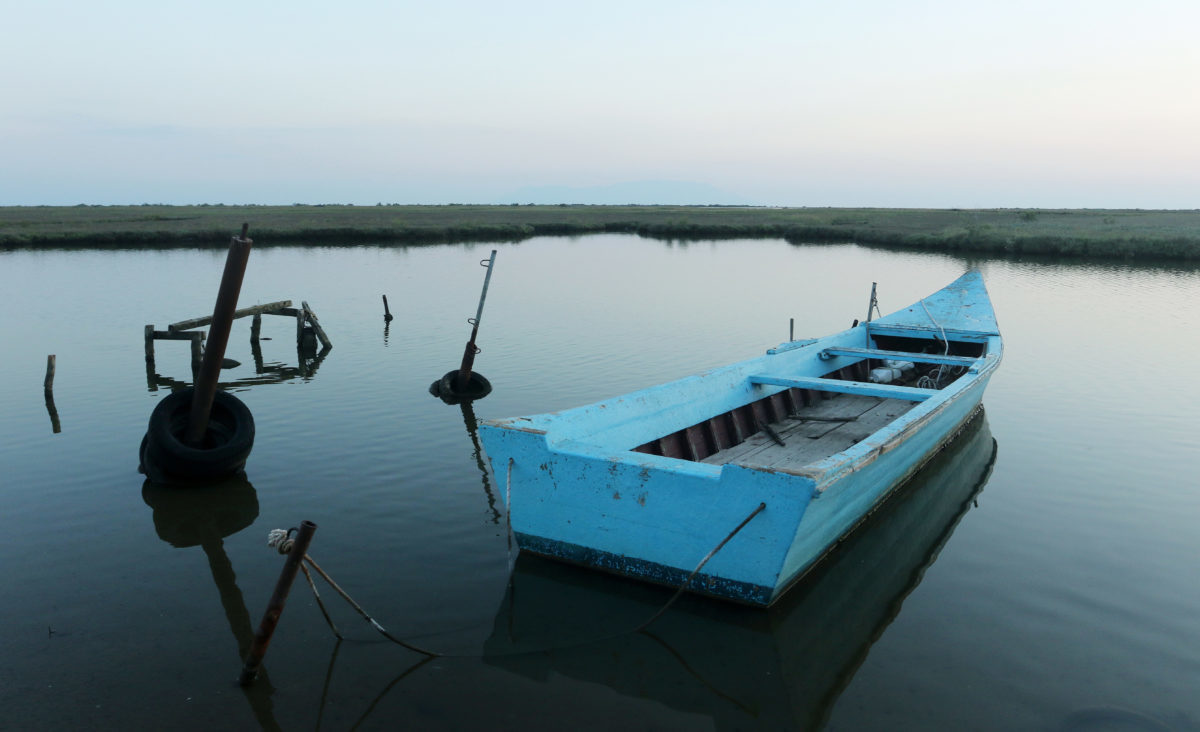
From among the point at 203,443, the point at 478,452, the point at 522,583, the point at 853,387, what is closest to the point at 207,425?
the point at 203,443

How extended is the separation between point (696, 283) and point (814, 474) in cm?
2464

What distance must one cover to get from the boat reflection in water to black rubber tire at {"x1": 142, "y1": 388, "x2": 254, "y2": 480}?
12.6 feet

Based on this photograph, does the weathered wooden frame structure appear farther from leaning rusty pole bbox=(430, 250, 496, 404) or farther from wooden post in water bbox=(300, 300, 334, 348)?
leaning rusty pole bbox=(430, 250, 496, 404)

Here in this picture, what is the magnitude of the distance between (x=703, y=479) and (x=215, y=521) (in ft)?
17.6

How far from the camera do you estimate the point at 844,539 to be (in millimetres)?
7406

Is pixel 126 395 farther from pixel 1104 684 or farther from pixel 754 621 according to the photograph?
pixel 1104 684

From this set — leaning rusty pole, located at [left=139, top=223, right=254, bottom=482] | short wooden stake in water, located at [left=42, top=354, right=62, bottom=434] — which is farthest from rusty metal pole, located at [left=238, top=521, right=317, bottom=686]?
short wooden stake in water, located at [left=42, top=354, right=62, bottom=434]

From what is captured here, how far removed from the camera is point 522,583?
257 inches

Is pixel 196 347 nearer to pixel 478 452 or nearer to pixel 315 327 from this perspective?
pixel 315 327

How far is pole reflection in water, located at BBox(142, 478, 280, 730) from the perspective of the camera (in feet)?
19.9

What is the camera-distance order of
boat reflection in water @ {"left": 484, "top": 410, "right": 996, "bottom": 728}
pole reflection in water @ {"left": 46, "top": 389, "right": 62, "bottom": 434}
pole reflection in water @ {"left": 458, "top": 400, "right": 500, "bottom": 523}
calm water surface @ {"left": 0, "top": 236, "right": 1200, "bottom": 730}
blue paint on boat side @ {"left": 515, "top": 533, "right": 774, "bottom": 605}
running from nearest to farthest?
calm water surface @ {"left": 0, "top": 236, "right": 1200, "bottom": 730}, boat reflection in water @ {"left": 484, "top": 410, "right": 996, "bottom": 728}, blue paint on boat side @ {"left": 515, "top": 533, "right": 774, "bottom": 605}, pole reflection in water @ {"left": 458, "top": 400, "right": 500, "bottom": 523}, pole reflection in water @ {"left": 46, "top": 389, "right": 62, "bottom": 434}

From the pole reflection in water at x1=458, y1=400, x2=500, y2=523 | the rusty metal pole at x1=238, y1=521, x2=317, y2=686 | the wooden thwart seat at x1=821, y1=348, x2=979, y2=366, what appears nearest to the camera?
the rusty metal pole at x1=238, y1=521, x2=317, y2=686

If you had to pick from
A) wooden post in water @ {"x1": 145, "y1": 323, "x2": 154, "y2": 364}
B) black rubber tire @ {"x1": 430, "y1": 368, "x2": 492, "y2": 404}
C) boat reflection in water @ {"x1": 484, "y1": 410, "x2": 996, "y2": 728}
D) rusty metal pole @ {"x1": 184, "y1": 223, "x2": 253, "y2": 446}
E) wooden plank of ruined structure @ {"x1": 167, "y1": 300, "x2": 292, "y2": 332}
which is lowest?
boat reflection in water @ {"x1": 484, "y1": 410, "x2": 996, "y2": 728}

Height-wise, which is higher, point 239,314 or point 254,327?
point 239,314
